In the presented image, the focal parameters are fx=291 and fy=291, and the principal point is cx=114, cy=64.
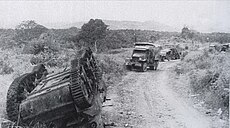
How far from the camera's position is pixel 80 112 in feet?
21.8

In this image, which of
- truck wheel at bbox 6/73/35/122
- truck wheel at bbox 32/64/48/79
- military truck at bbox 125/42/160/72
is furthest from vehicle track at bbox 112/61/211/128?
military truck at bbox 125/42/160/72

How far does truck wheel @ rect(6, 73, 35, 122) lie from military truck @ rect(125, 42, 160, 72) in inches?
536

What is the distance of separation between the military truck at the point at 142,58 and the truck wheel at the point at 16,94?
1363 centimetres

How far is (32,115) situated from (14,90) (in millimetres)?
1773

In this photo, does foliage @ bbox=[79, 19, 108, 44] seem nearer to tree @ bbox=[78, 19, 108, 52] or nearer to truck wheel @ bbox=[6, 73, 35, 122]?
tree @ bbox=[78, 19, 108, 52]

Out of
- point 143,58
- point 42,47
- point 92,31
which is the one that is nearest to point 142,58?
point 143,58

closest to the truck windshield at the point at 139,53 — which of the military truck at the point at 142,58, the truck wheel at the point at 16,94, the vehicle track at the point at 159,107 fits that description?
the military truck at the point at 142,58

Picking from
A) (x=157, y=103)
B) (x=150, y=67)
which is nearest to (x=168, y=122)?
(x=157, y=103)

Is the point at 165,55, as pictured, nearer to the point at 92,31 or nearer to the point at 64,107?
the point at 92,31

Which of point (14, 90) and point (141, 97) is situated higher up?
point (14, 90)

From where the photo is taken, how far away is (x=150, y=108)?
38.2 ft

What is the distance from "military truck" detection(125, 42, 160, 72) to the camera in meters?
22.0

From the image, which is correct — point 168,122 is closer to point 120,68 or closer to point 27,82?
point 27,82

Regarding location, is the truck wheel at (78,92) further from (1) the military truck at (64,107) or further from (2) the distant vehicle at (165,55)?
(2) the distant vehicle at (165,55)
